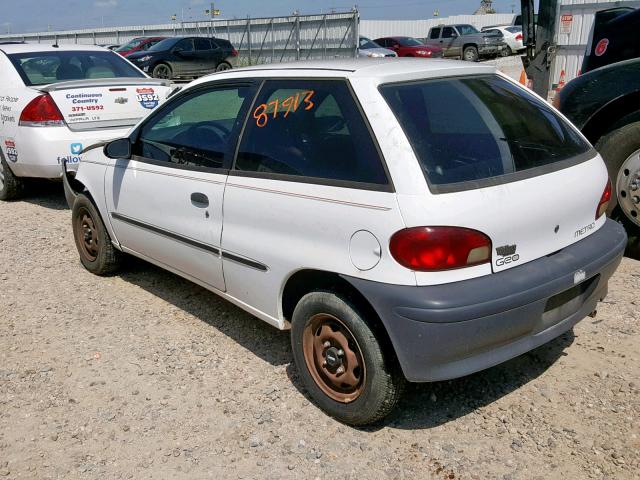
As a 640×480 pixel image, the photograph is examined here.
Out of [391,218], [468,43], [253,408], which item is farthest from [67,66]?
[468,43]

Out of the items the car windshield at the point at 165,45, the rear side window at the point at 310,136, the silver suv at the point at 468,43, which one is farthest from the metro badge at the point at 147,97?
the silver suv at the point at 468,43

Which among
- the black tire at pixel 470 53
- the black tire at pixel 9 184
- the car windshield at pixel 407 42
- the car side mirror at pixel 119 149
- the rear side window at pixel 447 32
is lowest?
the black tire at pixel 470 53

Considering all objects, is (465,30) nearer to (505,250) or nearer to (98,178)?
(98,178)

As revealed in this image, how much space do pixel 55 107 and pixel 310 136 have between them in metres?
4.36

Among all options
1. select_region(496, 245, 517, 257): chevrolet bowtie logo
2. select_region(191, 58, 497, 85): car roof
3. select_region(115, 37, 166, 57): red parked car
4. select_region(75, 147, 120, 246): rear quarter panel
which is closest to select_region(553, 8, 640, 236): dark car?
select_region(191, 58, 497, 85): car roof

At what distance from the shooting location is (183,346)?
400cm

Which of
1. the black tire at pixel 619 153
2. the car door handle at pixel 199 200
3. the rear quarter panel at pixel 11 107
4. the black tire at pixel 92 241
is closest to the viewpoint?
the car door handle at pixel 199 200

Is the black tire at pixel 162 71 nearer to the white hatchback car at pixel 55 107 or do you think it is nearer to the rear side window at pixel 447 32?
the rear side window at pixel 447 32

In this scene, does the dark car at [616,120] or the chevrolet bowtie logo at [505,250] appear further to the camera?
the dark car at [616,120]

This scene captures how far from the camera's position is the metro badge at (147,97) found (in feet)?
23.2

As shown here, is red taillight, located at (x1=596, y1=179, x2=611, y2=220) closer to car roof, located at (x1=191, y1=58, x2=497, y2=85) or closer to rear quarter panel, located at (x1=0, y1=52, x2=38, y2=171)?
car roof, located at (x1=191, y1=58, x2=497, y2=85)

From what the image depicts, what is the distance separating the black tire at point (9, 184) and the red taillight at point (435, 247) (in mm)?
6083

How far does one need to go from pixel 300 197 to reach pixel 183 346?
1453mm

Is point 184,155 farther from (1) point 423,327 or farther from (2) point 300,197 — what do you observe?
(1) point 423,327
